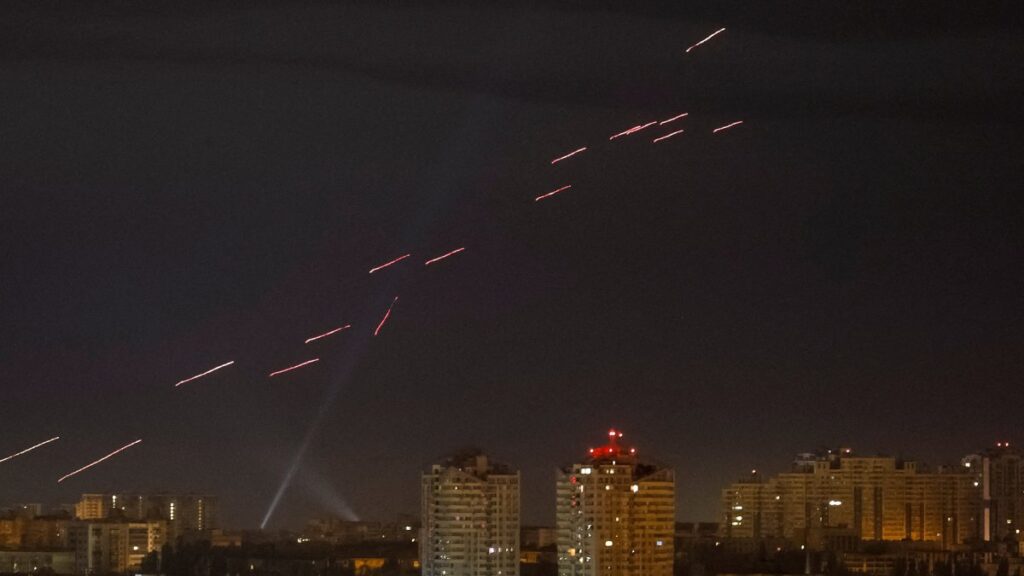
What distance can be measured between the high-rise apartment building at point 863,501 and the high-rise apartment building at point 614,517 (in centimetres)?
1077

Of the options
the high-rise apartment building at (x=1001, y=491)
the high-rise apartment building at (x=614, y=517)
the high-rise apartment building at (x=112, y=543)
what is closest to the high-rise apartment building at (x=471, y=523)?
the high-rise apartment building at (x=614, y=517)

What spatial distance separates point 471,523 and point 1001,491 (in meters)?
12.6

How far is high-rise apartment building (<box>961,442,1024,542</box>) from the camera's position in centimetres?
3266

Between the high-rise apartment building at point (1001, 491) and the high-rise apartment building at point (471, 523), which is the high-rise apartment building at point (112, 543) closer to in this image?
the high-rise apartment building at point (471, 523)

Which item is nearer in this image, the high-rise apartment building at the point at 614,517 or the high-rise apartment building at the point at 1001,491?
the high-rise apartment building at the point at 614,517

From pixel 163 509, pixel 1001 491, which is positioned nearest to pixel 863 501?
pixel 1001 491

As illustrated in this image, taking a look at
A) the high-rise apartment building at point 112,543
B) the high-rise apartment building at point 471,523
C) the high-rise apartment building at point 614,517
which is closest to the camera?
the high-rise apartment building at point 614,517

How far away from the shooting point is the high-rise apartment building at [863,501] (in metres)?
32.6

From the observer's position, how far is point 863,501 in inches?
1303

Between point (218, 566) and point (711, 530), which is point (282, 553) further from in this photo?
point (711, 530)

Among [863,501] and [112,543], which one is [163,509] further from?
[863,501]

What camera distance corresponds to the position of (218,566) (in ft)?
92.6

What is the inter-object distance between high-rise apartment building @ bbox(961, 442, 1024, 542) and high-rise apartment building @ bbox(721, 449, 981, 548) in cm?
20

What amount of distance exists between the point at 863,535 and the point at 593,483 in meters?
12.0
